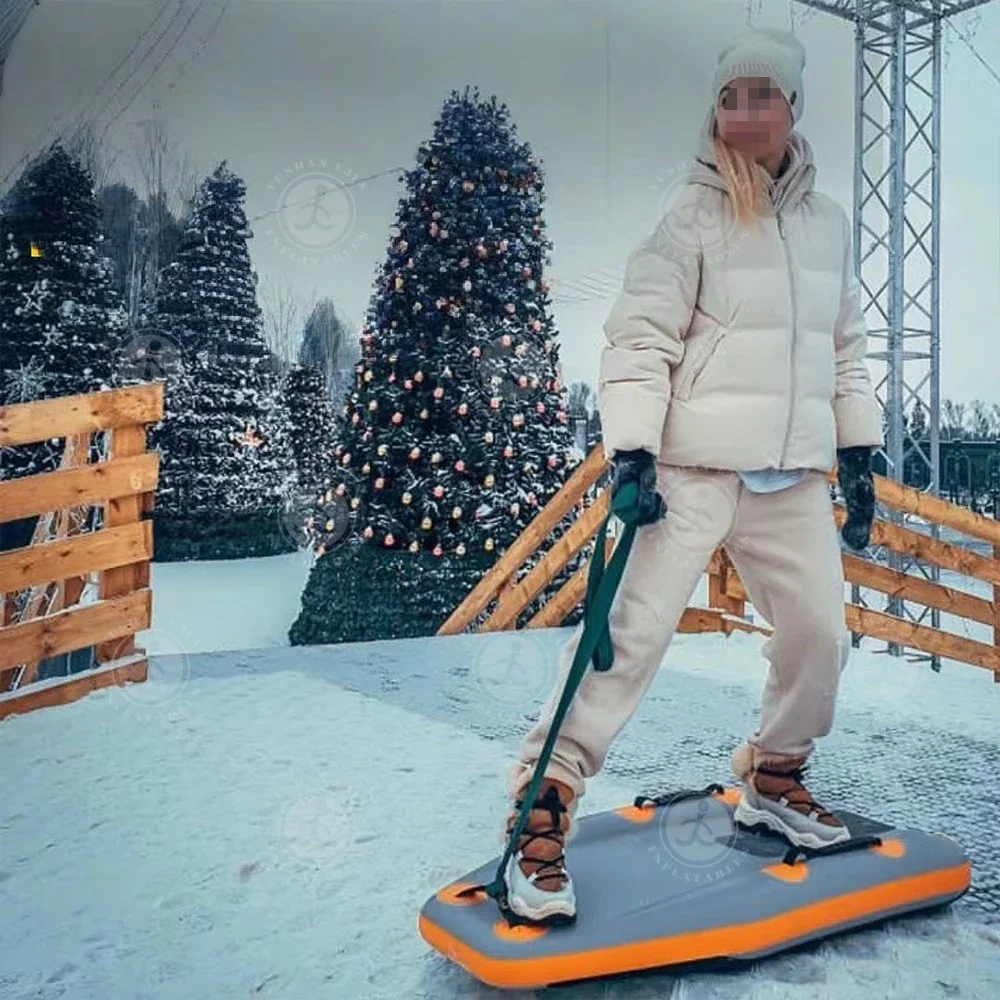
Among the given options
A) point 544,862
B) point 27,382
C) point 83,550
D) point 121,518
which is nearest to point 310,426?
point 27,382

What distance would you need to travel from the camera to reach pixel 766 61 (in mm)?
1315

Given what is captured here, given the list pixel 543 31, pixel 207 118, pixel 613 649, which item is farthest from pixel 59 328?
pixel 613 649

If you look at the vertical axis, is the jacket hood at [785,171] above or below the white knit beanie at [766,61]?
below

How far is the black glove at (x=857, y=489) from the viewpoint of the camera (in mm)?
1521

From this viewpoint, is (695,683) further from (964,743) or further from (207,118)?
(207,118)

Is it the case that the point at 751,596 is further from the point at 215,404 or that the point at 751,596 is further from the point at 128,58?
the point at 128,58

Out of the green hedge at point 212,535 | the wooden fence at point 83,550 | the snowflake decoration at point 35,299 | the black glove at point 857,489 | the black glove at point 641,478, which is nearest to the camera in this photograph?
the black glove at point 641,478

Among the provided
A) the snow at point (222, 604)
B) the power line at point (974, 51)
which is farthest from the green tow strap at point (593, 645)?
the power line at point (974, 51)

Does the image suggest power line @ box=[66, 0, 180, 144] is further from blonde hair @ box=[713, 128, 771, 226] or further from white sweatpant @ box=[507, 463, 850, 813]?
white sweatpant @ box=[507, 463, 850, 813]

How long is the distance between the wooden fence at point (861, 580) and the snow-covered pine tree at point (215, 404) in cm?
80

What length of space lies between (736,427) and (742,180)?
0.33 metres

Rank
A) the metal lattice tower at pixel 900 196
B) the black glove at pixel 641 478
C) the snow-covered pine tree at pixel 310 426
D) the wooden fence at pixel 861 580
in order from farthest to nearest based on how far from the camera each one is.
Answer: the snow-covered pine tree at pixel 310 426 < the metal lattice tower at pixel 900 196 < the wooden fence at pixel 861 580 < the black glove at pixel 641 478

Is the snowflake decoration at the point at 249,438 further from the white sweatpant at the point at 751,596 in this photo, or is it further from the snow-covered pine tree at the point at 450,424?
the white sweatpant at the point at 751,596

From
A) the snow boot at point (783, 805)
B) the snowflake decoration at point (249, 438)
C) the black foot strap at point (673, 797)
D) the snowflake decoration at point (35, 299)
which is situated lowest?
the black foot strap at point (673, 797)
